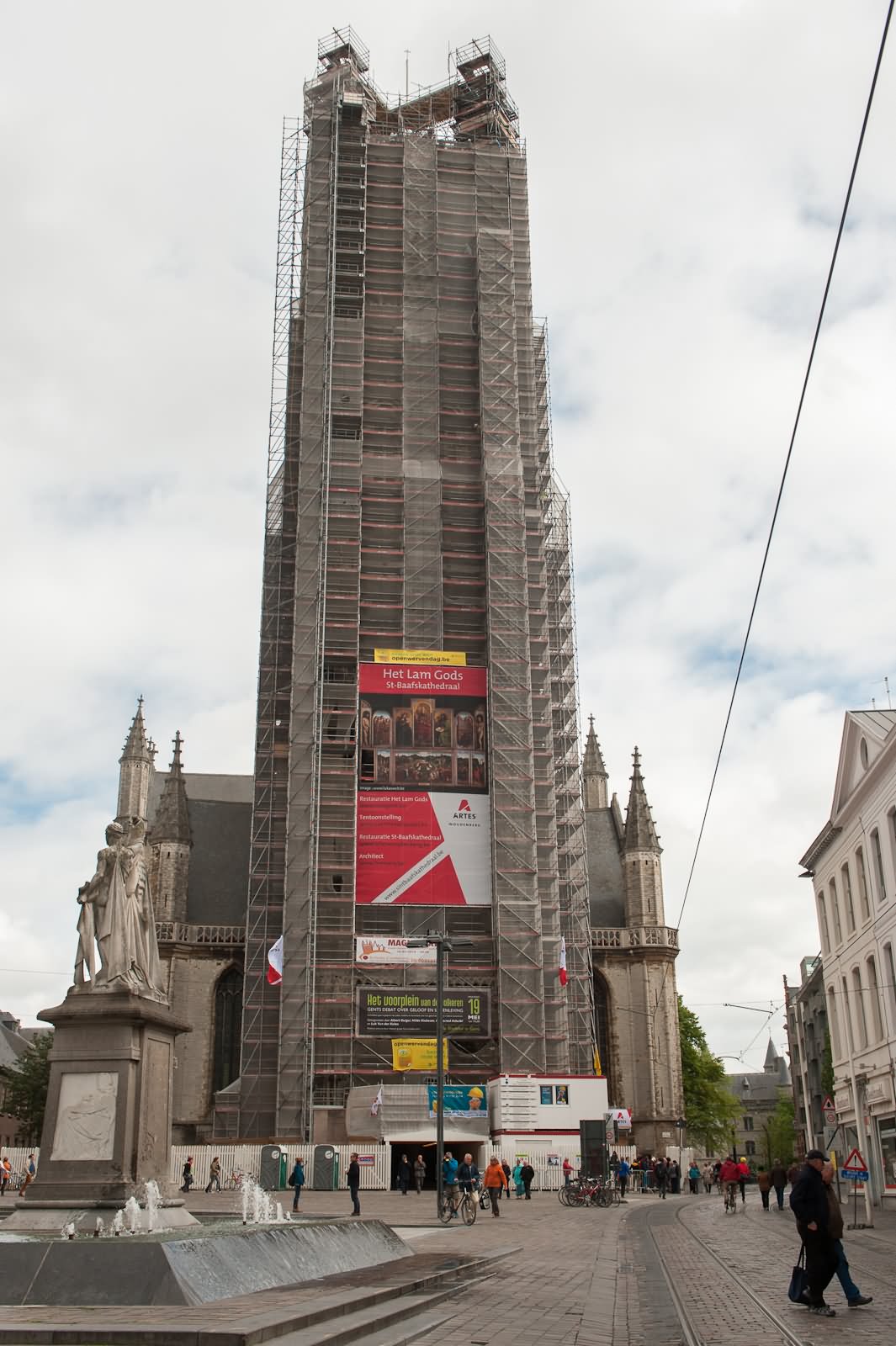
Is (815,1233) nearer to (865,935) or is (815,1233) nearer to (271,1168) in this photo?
(865,935)

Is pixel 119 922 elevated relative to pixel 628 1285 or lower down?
elevated

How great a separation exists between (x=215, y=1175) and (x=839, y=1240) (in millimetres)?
25910

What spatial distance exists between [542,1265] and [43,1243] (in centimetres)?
694

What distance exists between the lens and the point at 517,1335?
8078 millimetres

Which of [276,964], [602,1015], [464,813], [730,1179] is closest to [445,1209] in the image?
[730,1179]

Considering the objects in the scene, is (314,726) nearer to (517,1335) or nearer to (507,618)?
(507,618)

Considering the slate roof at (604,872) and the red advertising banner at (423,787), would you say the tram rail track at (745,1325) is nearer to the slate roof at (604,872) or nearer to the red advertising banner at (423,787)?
the red advertising banner at (423,787)

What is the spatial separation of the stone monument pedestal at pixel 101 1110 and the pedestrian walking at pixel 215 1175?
22.7m

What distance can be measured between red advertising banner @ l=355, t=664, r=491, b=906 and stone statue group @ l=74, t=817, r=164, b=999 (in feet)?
86.1

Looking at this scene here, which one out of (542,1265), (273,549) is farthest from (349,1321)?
(273,549)

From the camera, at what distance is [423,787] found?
39.5 meters

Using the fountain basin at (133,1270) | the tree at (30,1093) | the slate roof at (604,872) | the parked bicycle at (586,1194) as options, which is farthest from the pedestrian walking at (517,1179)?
the fountain basin at (133,1270)

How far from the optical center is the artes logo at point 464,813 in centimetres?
3919

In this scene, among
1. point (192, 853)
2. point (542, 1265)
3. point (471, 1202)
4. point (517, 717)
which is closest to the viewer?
point (542, 1265)
